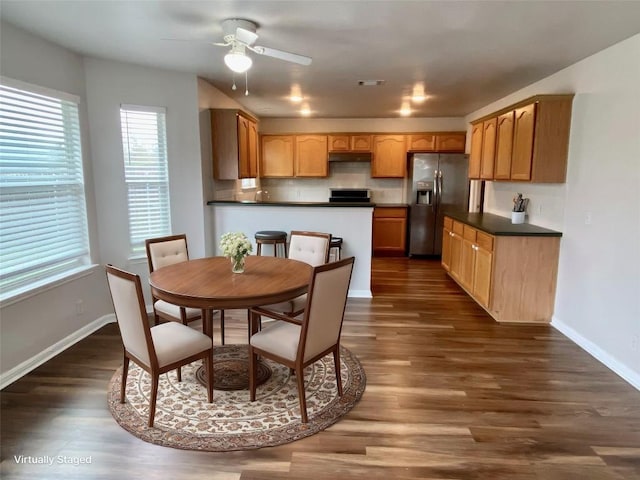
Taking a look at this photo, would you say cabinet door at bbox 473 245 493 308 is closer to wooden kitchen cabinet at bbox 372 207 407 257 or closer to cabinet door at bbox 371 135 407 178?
wooden kitchen cabinet at bbox 372 207 407 257

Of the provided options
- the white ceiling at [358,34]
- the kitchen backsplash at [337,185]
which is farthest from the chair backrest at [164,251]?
the kitchen backsplash at [337,185]

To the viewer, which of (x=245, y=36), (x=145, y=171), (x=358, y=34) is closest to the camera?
(x=245, y=36)

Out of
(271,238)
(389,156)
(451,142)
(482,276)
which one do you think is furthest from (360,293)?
(451,142)

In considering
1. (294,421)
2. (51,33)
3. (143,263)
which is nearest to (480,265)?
(294,421)

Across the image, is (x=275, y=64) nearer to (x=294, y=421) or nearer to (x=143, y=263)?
(x=143, y=263)

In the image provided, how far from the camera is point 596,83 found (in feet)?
10.8

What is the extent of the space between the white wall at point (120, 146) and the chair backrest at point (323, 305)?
250 cm

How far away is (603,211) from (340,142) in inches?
185

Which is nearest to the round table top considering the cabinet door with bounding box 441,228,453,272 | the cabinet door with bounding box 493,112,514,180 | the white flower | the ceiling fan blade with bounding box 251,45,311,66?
the white flower

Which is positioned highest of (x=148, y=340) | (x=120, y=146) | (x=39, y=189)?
(x=120, y=146)

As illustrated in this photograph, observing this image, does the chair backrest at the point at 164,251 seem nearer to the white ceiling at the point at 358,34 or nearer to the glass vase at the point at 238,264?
the glass vase at the point at 238,264

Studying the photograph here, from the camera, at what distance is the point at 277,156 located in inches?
284

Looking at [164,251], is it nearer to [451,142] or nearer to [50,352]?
[50,352]

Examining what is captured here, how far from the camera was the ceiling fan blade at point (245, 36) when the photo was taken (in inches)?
98.9
